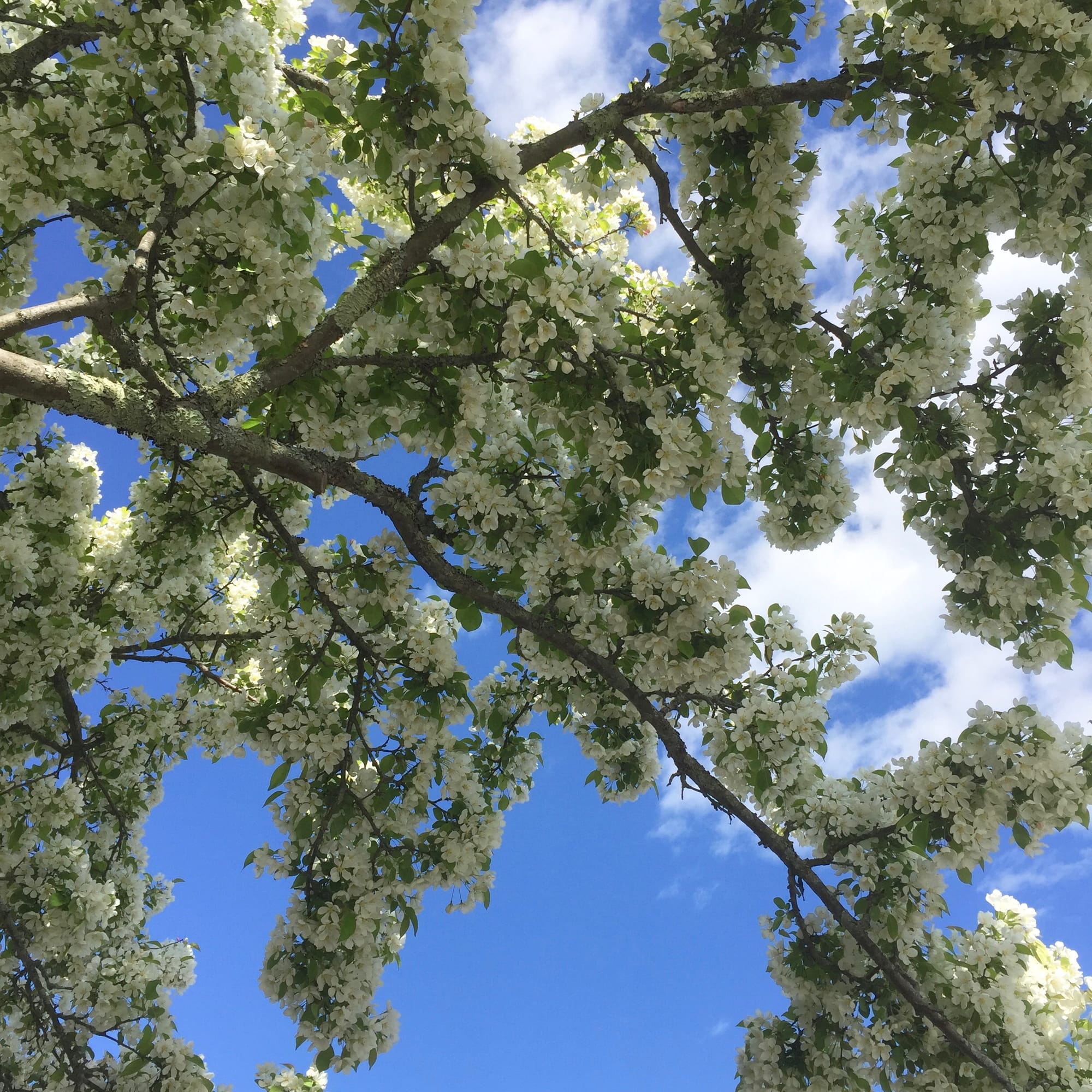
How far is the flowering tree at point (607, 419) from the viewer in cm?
440

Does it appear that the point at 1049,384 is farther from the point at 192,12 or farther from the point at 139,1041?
the point at 139,1041

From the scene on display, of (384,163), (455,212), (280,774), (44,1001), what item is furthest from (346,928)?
(384,163)

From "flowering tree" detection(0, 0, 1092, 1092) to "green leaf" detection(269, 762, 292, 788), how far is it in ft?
0.33

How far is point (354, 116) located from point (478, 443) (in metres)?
1.96

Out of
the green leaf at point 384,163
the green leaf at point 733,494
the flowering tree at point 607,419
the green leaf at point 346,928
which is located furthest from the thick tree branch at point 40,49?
the green leaf at point 346,928

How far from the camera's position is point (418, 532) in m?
5.25

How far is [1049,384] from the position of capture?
4.72 m

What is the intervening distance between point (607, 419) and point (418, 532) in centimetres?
147

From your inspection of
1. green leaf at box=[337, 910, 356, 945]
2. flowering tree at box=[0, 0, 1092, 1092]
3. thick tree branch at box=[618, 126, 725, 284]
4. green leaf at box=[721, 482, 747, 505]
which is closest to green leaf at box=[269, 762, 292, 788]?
flowering tree at box=[0, 0, 1092, 1092]

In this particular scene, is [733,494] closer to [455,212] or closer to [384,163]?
[455,212]

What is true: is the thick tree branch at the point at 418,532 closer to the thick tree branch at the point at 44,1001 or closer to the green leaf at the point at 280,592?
the green leaf at the point at 280,592

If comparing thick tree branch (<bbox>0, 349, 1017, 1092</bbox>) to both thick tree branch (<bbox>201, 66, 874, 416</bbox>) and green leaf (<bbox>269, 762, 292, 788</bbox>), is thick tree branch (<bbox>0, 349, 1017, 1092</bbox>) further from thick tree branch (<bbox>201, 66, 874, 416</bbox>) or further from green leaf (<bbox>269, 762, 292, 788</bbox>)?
green leaf (<bbox>269, 762, 292, 788</bbox>)

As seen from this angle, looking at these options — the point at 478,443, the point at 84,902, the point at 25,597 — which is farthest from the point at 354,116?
the point at 84,902

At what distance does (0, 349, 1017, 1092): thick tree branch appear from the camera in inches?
176
